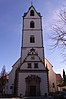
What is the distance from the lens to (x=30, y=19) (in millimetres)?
51344

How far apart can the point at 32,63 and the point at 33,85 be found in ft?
15.4

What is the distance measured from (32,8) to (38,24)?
548 centimetres

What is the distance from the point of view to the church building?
138ft

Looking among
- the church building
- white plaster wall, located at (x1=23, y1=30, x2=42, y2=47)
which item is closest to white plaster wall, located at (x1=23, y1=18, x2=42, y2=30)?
the church building

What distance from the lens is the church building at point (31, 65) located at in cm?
4216

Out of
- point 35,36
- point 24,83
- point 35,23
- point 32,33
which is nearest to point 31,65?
point 24,83

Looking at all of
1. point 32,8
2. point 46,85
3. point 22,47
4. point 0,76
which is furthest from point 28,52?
point 0,76

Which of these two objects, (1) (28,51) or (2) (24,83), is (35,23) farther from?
(2) (24,83)

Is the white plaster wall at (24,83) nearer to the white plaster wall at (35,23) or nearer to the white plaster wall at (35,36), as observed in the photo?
the white plaster wall at (35,36)

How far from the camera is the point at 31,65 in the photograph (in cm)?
4366

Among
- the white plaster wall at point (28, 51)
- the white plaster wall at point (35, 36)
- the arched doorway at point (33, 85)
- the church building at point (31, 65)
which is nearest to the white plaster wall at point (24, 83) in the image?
the church building at point (31, 65)

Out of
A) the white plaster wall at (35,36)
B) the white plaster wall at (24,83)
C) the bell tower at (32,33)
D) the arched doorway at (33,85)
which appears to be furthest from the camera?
the white plaster wall at (35,36)

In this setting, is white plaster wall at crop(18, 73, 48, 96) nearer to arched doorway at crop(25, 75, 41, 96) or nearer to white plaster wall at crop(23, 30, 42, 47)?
arched doorway at crop(25, 75, 41, 96)

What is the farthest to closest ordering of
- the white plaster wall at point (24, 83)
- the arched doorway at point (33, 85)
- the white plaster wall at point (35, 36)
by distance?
the white plaster wall at point (35, 36) → the arched doorway at point (33, 85) → the white plaster wall at point (24, 83)
